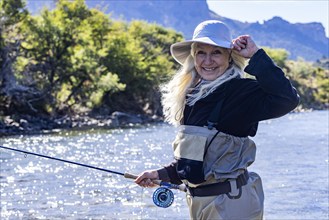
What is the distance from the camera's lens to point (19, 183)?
12609mm

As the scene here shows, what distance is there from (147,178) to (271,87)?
1021 mm

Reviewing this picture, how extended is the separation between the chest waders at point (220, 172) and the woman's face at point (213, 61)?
0.75ft

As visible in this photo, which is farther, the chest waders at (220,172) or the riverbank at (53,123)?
the riverbank at (53,123)

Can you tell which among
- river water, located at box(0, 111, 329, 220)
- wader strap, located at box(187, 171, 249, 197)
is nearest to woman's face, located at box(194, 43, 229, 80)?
wader strap, located at box(187, 171, 249, 197)

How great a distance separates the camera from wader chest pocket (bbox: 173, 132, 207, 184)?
3.00 meters

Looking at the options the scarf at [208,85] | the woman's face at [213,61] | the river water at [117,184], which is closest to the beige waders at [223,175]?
the scarf at [208,85]

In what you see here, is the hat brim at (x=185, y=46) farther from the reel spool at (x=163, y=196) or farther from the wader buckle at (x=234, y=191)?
the reel spool at (x=163, y=196)

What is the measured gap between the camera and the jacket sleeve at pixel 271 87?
2.86 meters

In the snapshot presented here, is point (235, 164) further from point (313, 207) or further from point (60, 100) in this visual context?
point (60, 100)

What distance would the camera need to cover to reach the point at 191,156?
3.04 metres

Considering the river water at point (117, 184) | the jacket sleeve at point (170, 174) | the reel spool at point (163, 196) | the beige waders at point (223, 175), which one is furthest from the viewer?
the river water at point (117, 184)

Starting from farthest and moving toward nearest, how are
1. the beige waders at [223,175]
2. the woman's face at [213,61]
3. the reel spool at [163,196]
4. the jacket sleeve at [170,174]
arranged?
the reel spool at [163,196], the jacket sleeve at [170,174], the woman's face at [213,61], the beige waders at [223,175]

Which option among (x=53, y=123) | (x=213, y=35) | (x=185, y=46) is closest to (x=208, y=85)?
(x=213, y=35)

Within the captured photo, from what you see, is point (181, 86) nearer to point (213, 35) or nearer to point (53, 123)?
point (213, 35)
